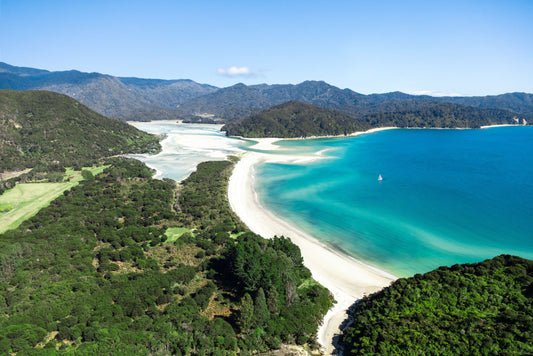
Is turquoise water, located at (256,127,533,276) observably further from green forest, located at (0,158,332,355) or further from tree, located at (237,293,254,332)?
tree, located at (237,293,254,332)

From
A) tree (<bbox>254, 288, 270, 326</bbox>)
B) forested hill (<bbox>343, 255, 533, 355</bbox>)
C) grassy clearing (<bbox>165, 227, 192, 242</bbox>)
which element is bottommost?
grassy clearing (<bbox>165, 227, 192, 242</bbox>)

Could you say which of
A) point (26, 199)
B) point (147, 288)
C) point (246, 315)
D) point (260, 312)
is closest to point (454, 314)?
point (260, 312)

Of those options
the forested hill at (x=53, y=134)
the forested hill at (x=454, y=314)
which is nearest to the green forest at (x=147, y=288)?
the forested hill at (x=454, y=314)

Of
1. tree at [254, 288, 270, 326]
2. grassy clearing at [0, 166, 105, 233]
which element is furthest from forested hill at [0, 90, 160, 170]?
A: tree at [254, 288, 270, 326]

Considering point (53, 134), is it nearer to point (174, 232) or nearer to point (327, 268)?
point (174, 232)

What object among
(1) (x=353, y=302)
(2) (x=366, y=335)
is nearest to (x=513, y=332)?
(2) (x=366, y=335)

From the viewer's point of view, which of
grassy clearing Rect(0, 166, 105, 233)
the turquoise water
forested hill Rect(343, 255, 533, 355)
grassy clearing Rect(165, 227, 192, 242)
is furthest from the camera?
grassy clearing Rect(0, 166, 105, 233)

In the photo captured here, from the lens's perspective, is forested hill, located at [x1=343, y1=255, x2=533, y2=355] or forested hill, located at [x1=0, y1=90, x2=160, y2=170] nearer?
forested hill, located at [x1=343, y1=255, x2=533, y2=355]
